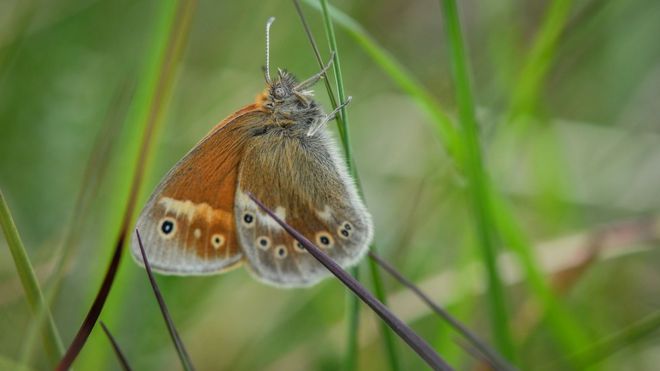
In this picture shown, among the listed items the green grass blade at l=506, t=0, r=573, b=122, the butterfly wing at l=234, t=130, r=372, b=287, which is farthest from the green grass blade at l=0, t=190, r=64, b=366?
the green grass blade at l=506, t=0, r=573, b=122

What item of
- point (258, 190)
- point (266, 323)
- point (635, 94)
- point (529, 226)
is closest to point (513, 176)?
point (529, 226)

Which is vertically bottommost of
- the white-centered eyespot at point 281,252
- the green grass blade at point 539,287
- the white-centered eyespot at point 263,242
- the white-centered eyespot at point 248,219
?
the green grass blade at point 539,287

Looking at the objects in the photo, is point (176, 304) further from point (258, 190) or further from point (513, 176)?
point (513, 176)

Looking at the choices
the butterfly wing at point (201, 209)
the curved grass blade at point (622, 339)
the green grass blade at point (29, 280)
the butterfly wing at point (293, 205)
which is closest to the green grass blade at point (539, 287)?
the curved grass blade at point (622, 339)

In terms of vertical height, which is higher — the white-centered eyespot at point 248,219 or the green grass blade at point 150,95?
the green grass blade at point 150,95

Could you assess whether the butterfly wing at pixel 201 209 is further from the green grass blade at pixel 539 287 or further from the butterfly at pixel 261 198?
the green grass blade at pixel 539 287

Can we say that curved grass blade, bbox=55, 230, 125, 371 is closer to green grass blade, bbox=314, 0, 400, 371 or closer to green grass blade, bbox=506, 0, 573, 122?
green grass blade, bbox=314, 0, 400, 371

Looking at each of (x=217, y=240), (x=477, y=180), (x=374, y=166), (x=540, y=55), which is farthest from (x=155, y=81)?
(x=374, y=166)
